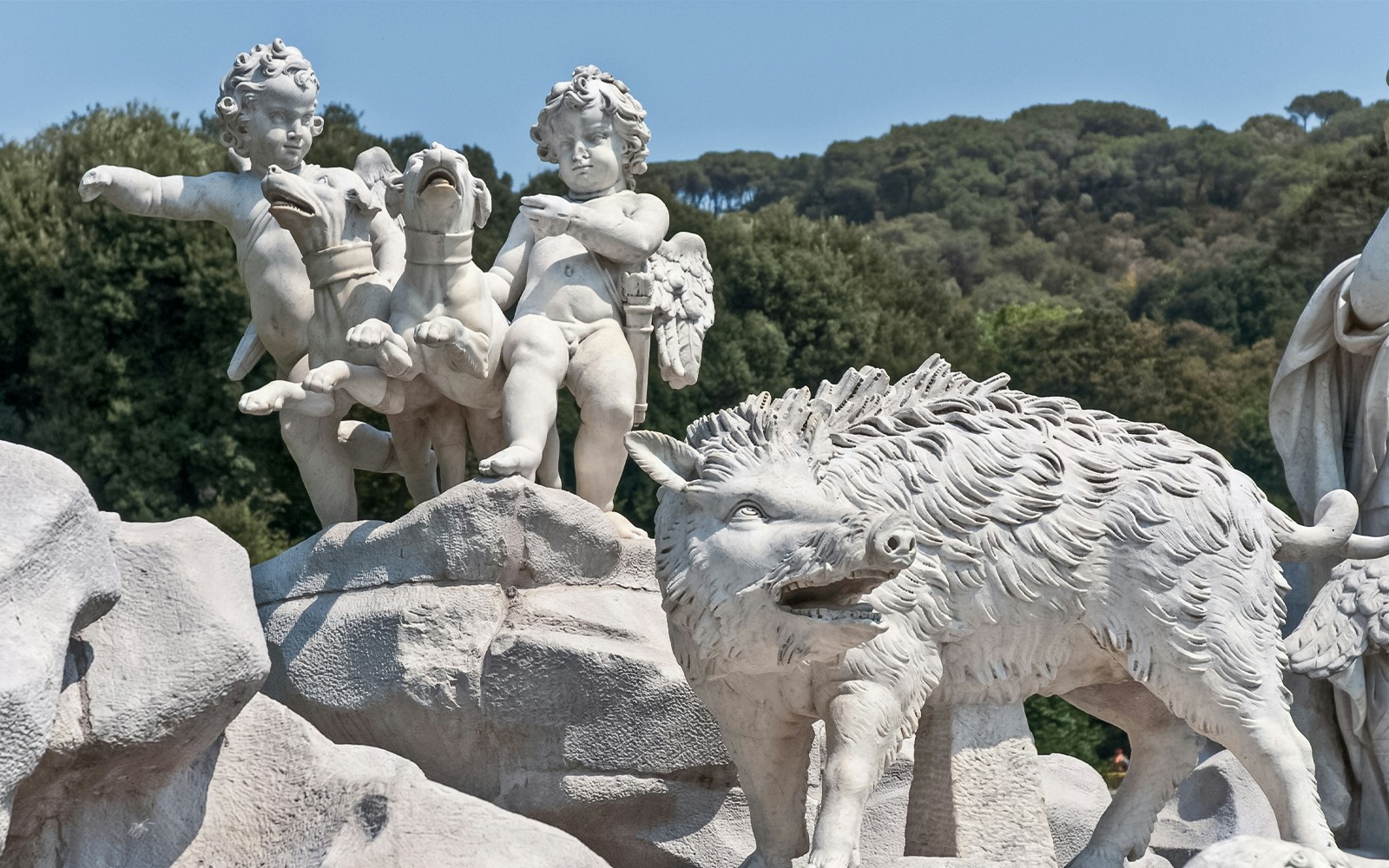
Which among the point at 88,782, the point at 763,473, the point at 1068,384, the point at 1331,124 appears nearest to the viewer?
the point at 88,782

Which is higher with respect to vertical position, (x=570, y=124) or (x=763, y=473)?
(x=570, y=124)

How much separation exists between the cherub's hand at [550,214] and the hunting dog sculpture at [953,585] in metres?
1.67

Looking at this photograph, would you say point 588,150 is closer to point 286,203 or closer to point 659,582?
point 286,203

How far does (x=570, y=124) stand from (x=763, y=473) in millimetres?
2412

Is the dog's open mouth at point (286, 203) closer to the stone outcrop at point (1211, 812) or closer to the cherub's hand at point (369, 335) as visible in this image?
the cherub's hand at point (369, 335)

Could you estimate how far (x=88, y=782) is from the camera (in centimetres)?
380

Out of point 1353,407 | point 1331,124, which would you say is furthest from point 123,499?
point 1331,124

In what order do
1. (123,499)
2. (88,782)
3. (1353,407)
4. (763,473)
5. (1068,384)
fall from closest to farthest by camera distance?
(88,782)
(763,473)
(1353,407)
(123,499)
(1068,384)

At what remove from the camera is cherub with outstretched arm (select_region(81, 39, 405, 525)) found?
616 cm

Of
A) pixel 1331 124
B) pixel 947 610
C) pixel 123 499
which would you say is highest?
pixel 1331 124

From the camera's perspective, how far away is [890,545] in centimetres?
378

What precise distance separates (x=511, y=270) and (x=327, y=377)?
926 mm

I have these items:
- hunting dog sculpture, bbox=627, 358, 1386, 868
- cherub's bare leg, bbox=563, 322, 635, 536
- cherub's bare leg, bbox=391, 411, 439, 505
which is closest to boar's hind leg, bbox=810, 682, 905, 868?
hunting dog sculpture, bbox=627, 358, 1386, 868

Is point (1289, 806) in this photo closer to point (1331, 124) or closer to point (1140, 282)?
point (1140, 282)
